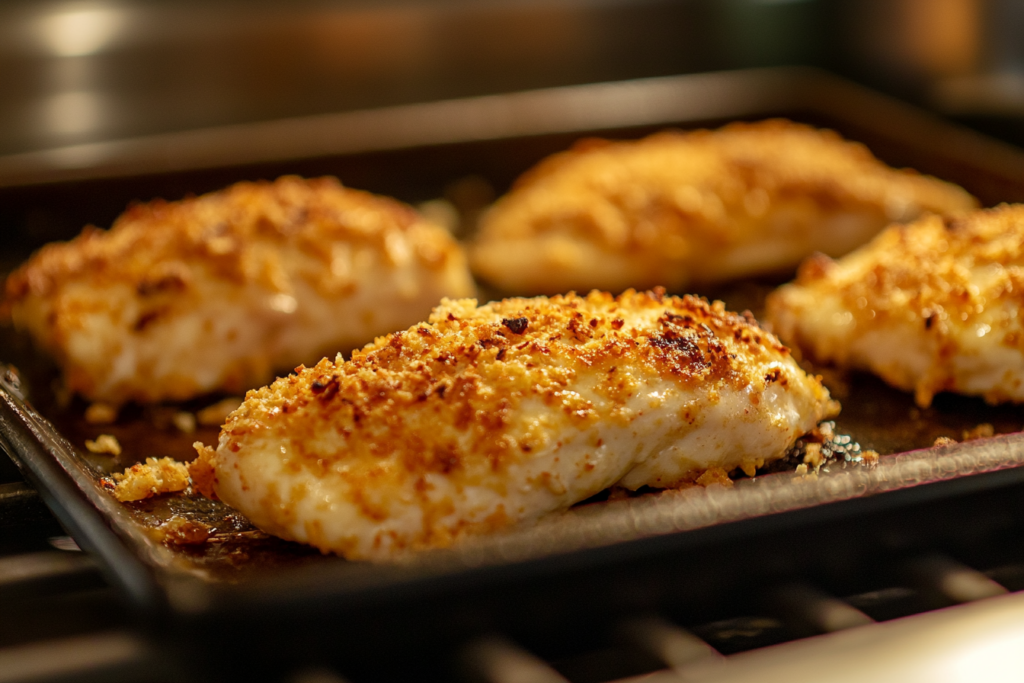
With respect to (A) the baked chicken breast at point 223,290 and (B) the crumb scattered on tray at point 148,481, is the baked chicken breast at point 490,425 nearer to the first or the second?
(B) the crumb scattered on tray at point 148,481

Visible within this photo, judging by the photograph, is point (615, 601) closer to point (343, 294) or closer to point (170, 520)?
point (170, 520)

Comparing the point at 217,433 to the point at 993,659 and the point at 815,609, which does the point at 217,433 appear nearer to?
the point at 815,609

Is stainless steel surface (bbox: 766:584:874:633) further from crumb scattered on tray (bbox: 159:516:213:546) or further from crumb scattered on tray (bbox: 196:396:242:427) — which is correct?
crumb scattered on tray (bbox: 196:396:242:427)

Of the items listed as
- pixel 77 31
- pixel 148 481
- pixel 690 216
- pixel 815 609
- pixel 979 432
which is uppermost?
pixel 77 31

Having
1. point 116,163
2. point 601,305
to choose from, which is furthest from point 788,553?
point 116,163

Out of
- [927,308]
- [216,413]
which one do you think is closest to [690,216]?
[927,308]
